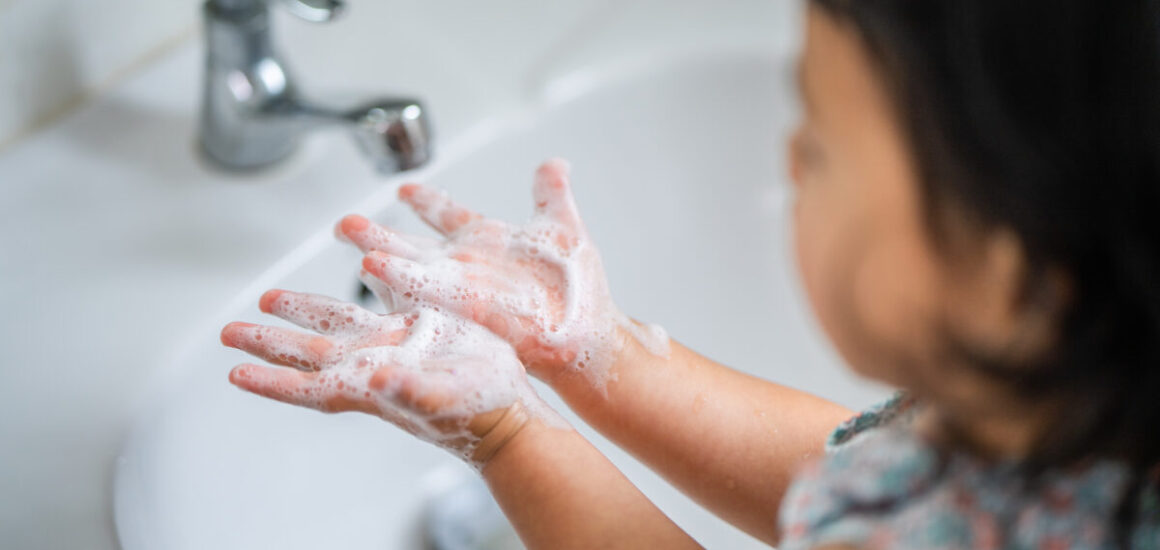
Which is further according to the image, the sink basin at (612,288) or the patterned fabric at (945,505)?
the sink basin at (612,288)

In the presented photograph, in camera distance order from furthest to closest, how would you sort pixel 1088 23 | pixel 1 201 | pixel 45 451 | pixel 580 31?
pixel 580 31
pixel 1 201
pixel 45 451
pixel 1088 23

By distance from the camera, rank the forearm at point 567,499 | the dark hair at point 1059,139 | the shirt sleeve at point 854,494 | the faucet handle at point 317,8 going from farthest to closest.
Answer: the faucet handle at point 317,8, the forearm at point 567,499, the shirt sleeve at point 854,494, the dark hair at point 1059,139

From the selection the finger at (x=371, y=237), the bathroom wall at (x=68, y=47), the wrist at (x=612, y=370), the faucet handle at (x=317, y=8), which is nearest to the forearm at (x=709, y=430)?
the wrist at (x=612, y=370)

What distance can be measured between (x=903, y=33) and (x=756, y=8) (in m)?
0.62

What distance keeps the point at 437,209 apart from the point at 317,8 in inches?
5.6

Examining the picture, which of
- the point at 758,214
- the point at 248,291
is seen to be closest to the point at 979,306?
the point at 248,291

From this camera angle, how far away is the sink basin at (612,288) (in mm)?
627

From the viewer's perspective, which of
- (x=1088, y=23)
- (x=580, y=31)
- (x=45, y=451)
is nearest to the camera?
(x=1088, y=23)

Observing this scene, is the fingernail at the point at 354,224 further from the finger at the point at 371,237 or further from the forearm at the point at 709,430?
the forearm at the point at 709,430

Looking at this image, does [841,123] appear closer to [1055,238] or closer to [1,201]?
[1055,238]

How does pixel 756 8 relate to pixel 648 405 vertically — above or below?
above

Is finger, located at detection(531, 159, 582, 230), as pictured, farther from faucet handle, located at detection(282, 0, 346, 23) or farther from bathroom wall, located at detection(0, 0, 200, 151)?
bathroom wall, located at detection(0, 0, 200, 151)

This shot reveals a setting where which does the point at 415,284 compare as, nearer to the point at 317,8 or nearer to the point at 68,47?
the point at 317,8

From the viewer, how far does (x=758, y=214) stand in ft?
2.94
